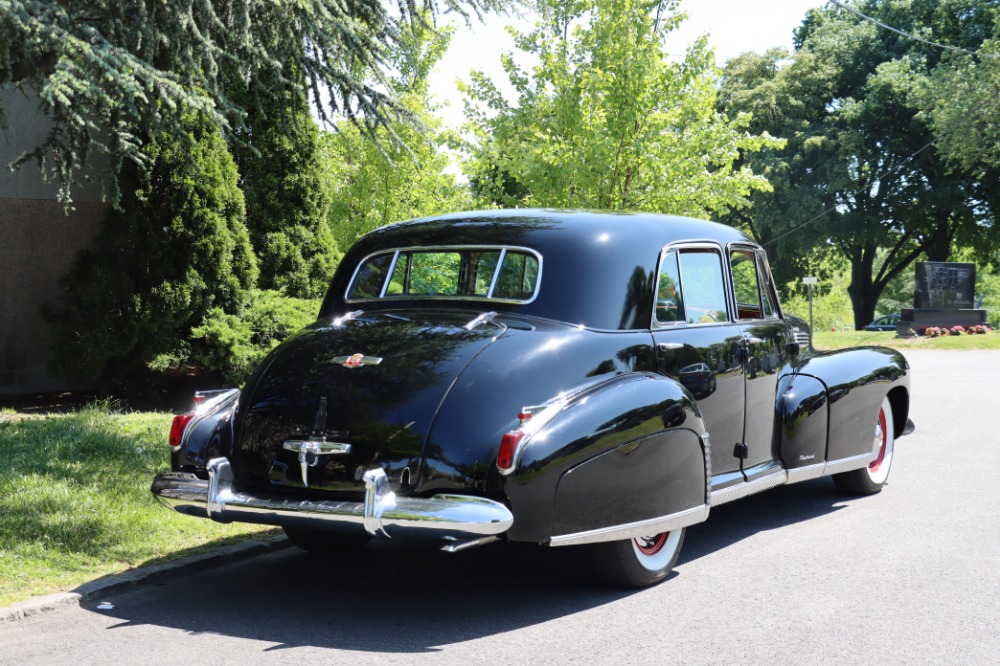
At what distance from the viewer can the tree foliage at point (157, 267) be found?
11.0 metres

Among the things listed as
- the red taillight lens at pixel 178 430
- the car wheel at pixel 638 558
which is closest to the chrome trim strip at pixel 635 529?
the car wheel at pixel 638 558

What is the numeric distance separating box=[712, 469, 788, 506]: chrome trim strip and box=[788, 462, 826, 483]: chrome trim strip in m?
0.07

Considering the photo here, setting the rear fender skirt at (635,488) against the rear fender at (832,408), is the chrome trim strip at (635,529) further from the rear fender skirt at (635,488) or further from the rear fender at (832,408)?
the rear fender at (832,408)

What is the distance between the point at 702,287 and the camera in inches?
249

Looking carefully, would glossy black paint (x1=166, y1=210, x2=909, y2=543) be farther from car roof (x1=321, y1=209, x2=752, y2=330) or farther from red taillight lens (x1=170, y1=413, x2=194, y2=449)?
red taillight lens (x1=170, y1=413, x2=194, y2=449)

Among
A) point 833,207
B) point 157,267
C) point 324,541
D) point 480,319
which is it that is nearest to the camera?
point 480,319

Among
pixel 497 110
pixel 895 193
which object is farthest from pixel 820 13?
pixel 497 110

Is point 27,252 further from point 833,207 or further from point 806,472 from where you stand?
point 833,207

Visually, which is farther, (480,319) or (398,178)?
(398,178)

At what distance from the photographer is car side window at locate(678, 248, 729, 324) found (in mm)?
6168

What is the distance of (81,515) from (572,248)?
11.3 feet

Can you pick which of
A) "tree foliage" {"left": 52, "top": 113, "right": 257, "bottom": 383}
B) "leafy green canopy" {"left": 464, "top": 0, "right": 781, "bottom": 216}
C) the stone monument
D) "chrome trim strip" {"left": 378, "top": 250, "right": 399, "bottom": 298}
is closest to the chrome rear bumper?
"chrome trim strip" {"left": 378, "top": 250, "right": 399, "bottom": 298}

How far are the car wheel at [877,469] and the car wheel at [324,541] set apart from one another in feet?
12.0

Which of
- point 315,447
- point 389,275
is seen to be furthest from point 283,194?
point 315,447
